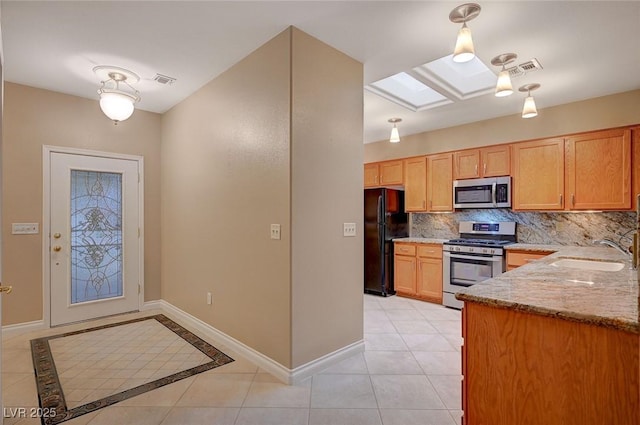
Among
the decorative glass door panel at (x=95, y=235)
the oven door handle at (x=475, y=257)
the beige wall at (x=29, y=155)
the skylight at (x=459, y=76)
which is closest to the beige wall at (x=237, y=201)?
the decorative glass door panel at (x=95, y=235)

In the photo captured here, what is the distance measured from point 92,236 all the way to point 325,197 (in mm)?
2988

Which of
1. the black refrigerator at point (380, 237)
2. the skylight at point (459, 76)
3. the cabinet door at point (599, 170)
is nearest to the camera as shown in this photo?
the skylight at point (459, 76)

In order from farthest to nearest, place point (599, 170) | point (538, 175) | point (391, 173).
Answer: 1. point (391, 173)
2. point (538, 175)
3. point (599, 170)

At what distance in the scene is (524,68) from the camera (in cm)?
288

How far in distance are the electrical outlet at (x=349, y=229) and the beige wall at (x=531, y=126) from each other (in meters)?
2.72

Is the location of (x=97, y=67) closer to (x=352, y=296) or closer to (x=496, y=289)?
(x=352, y=296)

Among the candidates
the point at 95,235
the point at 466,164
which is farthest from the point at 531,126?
the point at 95,235

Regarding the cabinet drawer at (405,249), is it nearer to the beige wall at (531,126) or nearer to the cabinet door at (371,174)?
the cabinet door at (371,174)

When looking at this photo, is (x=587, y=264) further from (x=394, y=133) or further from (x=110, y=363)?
(x=110, y=363)

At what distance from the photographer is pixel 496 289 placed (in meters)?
1.51

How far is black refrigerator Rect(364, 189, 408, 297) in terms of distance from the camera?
4.77 metres

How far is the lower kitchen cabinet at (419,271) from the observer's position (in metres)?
4.43

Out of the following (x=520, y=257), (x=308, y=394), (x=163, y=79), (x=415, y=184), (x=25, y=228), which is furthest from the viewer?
(x=415, y=184)

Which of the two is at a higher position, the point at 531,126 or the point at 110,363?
the point at 531,126
